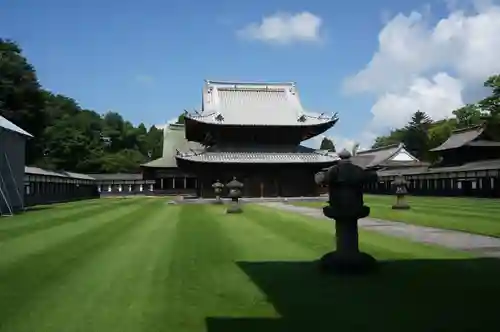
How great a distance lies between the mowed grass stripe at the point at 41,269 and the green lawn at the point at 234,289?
0.02m

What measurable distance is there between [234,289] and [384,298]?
7.18 feet

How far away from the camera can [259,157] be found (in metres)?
51.9

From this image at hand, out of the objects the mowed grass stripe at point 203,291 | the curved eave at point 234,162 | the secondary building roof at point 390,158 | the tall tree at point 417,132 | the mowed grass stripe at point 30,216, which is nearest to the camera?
the mowed grass stripe at point 203,291

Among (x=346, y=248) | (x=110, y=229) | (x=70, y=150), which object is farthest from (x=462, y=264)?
(x=70, y=150)

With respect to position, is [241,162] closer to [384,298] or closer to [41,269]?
[41,269]

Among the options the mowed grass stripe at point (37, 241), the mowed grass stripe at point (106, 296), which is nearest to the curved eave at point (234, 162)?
the mowed grass stripe at point (37, 241)

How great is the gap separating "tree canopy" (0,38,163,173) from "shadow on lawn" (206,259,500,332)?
150 ft

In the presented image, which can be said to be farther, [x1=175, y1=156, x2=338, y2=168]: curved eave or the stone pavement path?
[x1=175, y1=156, x2=338, y2=168]: curved eave

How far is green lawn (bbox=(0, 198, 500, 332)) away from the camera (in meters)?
6.04

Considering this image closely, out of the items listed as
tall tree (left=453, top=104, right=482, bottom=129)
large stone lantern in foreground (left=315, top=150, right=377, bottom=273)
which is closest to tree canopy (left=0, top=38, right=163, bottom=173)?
large stone lantern in foreground (left=315, top=150, right=377, bottom=273)

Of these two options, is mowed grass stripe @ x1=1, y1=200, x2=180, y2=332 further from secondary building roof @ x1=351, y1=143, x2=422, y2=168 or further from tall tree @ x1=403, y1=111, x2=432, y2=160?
tall tree @ x1=403, y1=111, x2=432, y2=160

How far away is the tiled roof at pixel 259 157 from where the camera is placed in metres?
50.0

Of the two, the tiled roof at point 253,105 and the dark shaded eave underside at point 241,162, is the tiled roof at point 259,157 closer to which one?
the dark shaded eave underside at point 241,162

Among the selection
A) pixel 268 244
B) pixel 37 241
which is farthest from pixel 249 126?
pixel 268 244
